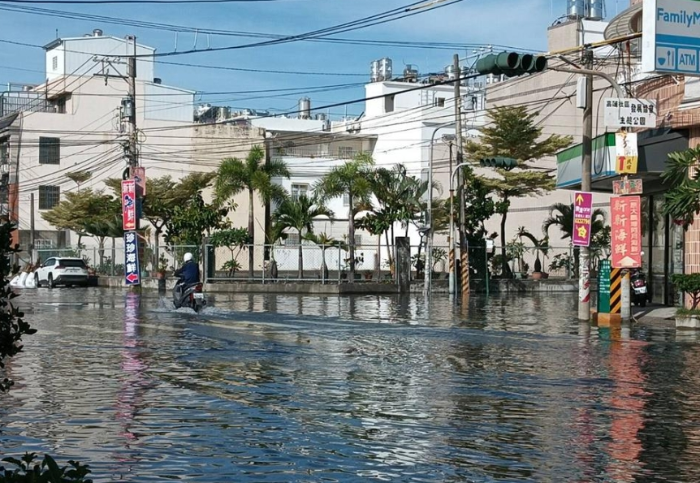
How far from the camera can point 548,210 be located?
7094 centimetres

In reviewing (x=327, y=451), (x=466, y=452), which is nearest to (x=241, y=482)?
(x=327, y=451)

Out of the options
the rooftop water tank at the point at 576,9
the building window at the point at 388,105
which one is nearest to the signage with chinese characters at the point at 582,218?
the rooftop water tank at the point at 576,9

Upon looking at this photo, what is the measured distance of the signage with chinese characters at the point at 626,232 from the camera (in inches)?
1033

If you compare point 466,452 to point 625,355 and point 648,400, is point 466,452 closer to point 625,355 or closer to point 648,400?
point 648,400

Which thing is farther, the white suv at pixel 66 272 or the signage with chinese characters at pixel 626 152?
the white suv at pixel 66 272

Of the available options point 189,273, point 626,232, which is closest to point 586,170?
point 626,232

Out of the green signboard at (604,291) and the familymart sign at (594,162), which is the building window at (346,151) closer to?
the familymart sign at (594,162)

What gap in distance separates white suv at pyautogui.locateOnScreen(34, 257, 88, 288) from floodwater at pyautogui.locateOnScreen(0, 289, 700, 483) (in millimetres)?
32863

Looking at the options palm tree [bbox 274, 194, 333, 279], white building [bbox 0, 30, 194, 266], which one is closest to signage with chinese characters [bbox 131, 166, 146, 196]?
palm tree [bbox 274, 194, 333, 279]

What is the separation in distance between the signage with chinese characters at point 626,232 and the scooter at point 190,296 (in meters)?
11.4

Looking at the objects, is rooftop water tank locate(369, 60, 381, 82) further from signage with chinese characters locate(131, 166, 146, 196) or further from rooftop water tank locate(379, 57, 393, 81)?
signage with chinese characters locate(131, 166, 146, 196)

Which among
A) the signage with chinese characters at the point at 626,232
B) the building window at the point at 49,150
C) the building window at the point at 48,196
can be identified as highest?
the building window at the point at 49,150

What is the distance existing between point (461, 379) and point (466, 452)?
17.5ft

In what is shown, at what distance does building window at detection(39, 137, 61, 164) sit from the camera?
7475cm
